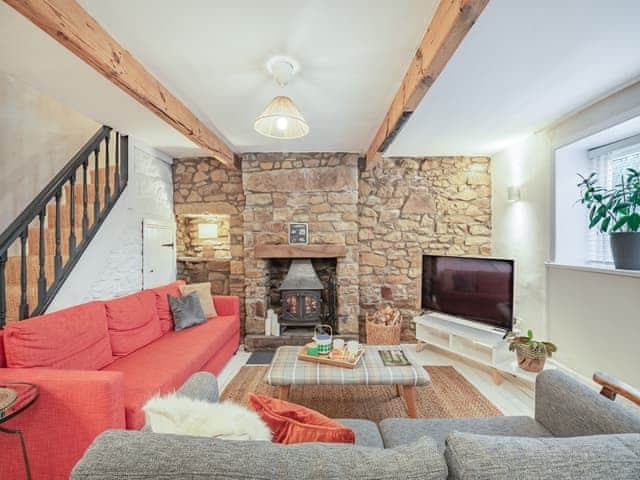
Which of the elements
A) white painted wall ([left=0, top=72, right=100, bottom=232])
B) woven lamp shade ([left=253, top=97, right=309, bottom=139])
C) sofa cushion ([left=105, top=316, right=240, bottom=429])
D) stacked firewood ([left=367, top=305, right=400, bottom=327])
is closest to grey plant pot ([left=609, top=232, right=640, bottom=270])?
stacked firewood ([left=367, top=305, right=400, bottom=327])

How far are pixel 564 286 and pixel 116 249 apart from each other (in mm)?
4282

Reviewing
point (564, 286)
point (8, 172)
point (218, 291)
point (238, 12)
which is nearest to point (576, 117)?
point (564, 286)

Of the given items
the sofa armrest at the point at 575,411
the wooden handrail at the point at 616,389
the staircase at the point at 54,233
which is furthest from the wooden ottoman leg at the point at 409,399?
the staircase at the point at 54,233

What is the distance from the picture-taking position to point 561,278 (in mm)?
2859

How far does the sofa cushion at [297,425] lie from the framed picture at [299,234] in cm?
279

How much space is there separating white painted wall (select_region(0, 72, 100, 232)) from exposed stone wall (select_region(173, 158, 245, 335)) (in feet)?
3.95

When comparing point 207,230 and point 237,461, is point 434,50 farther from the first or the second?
point 207,230

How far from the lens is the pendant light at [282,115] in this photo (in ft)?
6.30

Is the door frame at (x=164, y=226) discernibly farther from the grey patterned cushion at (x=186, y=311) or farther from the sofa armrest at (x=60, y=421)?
the sofa armrest at (x=60, y=421)

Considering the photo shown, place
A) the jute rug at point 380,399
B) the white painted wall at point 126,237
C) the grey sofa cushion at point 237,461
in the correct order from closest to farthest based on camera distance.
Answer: the grey sofa cushion at point 237,461
the jute rug at point 380,399
the white painted wall at point 126,237

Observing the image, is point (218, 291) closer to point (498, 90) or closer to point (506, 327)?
point (506, 327)

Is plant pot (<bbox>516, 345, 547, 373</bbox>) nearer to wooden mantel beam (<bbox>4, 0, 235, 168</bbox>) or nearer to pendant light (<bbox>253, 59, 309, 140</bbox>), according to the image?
pendant light (<bbox>253, 59, 309, 140</bbox>)

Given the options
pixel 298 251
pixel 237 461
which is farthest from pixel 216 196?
pixel 237 461

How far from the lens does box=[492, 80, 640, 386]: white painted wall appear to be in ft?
7.43
